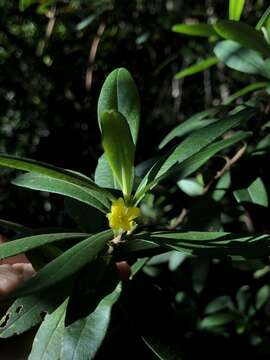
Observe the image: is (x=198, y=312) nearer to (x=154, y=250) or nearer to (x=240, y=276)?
(x=240, y=276)

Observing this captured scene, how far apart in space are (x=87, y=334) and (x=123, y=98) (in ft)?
1.13

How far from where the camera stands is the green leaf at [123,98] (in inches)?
30.2

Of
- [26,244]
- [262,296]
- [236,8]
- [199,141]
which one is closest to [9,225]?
[26,244]

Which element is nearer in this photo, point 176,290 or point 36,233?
point 36,233

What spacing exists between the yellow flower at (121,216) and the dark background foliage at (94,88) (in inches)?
39.7

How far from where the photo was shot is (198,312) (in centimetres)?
187

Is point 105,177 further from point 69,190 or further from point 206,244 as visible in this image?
point 206,244

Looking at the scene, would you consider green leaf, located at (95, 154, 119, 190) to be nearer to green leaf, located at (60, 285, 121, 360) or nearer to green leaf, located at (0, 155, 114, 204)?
green leaf, located at (0, 155, 114, 204)

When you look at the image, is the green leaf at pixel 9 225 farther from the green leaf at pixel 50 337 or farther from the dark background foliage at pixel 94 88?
the dark background foliage at pixel 94 88

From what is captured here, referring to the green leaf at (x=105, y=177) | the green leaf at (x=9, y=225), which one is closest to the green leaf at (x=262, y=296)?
the green leaf at (x=105, y=177)

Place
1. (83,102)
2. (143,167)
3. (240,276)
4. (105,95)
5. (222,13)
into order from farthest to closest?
(222,13)
(83,102)
(240,276)
(143,167)
(105,95)

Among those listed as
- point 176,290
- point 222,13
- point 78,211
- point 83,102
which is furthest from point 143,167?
point 222,13

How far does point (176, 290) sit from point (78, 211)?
1.12m

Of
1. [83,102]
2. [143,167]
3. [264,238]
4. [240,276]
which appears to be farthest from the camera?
[83,102]
